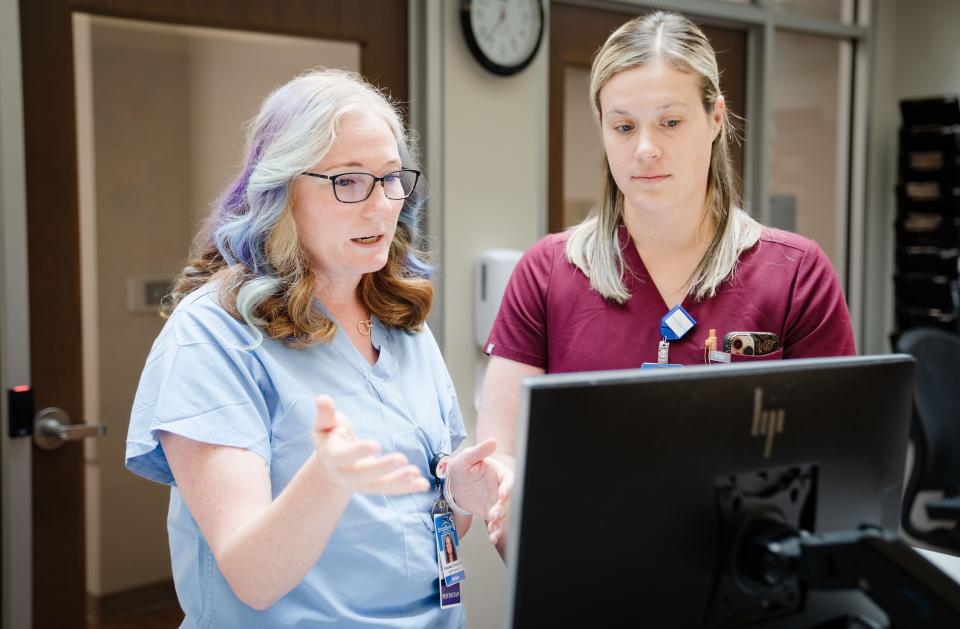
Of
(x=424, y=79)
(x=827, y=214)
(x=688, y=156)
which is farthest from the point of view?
(x=827, y=214)

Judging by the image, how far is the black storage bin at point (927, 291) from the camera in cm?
345

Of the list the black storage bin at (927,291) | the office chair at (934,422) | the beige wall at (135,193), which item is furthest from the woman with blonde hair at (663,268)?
the black storage bin at (927,291)

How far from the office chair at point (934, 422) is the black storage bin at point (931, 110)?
0.98 meters

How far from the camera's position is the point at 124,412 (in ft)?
7.06

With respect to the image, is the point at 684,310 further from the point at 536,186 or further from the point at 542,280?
the point at 536,186

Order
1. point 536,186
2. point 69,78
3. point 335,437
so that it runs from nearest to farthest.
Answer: point 335,437 < point 69,78 < point 536,186

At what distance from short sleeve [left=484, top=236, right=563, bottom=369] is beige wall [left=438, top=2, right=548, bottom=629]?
1043mm

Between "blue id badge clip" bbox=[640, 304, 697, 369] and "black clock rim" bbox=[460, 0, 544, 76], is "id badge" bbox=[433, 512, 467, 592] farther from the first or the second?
"black clock rim" bbox=[460, 0, 544, 76]

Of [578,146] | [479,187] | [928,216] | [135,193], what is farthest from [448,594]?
[928,216]

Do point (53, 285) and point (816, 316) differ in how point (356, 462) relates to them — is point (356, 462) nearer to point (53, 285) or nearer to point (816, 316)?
point (816, 316)

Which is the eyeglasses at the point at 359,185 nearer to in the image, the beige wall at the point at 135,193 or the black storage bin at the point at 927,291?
the beige wall at the point at 135,193

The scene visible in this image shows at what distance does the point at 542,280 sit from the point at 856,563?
2.76 feet

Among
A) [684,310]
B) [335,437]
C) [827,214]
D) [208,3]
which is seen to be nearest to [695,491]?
[335,437]

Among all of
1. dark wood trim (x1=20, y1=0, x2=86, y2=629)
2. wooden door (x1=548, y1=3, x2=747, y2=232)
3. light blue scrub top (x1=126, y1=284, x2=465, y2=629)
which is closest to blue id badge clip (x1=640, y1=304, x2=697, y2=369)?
light blue scrub top (x1=126, y1=284, x2=465, y2=629)
